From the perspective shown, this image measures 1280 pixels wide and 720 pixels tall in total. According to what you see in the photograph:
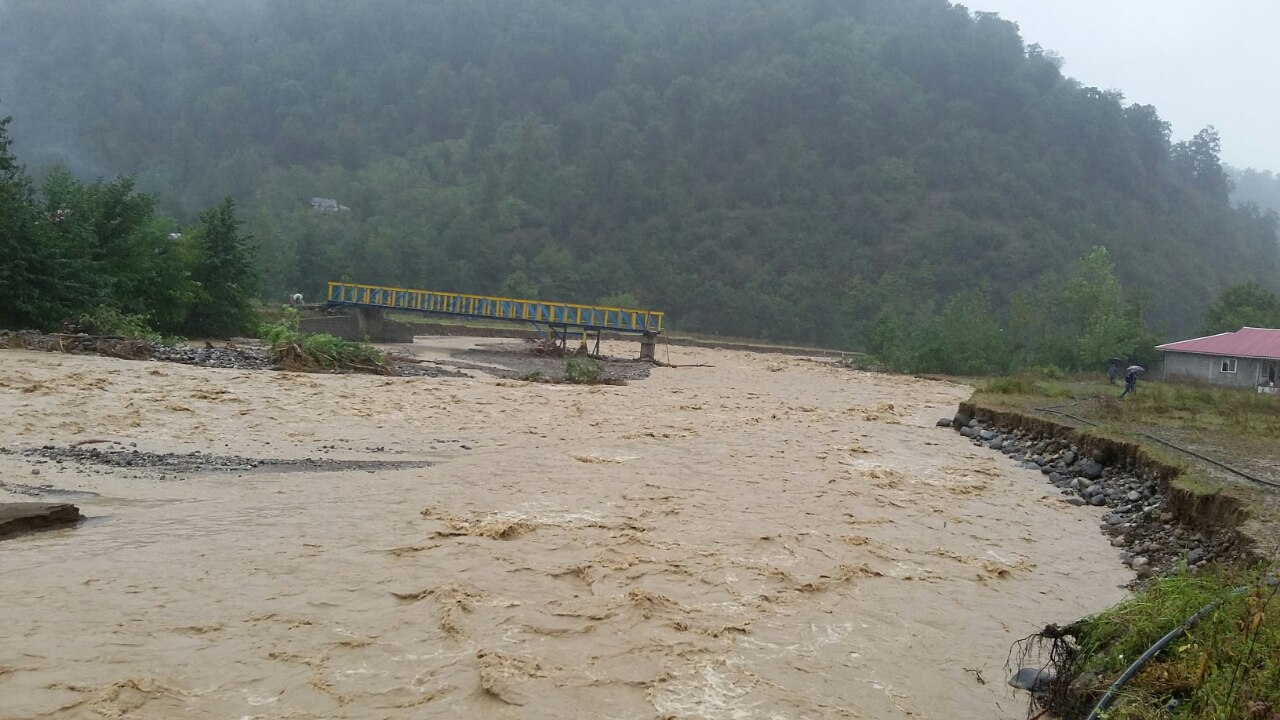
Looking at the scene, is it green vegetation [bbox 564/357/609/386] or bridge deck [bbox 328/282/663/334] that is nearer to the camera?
green vegetation [bbox 564/357/609/386]

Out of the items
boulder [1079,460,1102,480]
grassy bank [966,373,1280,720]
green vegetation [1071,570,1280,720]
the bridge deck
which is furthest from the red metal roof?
green vegetation [1071,570,1280,720]

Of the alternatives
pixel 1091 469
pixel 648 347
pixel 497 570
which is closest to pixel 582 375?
pixel 648 347

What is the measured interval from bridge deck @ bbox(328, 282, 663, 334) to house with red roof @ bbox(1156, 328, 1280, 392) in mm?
20813

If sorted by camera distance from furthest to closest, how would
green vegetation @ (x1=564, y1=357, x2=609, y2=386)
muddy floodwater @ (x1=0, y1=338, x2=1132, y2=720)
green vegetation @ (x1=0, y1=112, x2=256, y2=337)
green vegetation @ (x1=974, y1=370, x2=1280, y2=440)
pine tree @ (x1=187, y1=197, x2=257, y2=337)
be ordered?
pine tree @ (x1=187, y1=197, x2=257, y2=337), green vegetation @ (x1=564, y1=357, x2=609, y2=386), green vegetation @ (x1=0, y1=112, x2=256, y2=337), green vegetation @ (x1=974, y1=370, x2=1280, y2=440), muddy floodwater @ (x1=0, y1=338, x2=1132, y2=720)

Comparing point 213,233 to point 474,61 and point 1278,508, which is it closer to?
point 1278,508

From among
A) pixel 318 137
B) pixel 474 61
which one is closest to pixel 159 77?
pixel 318 137

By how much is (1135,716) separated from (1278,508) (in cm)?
Answer: 589

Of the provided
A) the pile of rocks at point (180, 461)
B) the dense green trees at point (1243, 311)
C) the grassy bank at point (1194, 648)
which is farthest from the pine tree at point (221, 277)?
the dense green trees at point (1243, 311)

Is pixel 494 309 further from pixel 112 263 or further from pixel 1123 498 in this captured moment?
pixel 1123 498

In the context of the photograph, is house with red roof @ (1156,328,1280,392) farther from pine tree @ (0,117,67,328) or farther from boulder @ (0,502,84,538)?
pine tree @ (0,117,67,328)

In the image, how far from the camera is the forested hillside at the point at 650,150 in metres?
78.4

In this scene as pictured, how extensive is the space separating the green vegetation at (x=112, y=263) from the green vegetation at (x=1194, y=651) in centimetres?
2086

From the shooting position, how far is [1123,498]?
12.2 meters

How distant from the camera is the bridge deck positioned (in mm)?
35219
